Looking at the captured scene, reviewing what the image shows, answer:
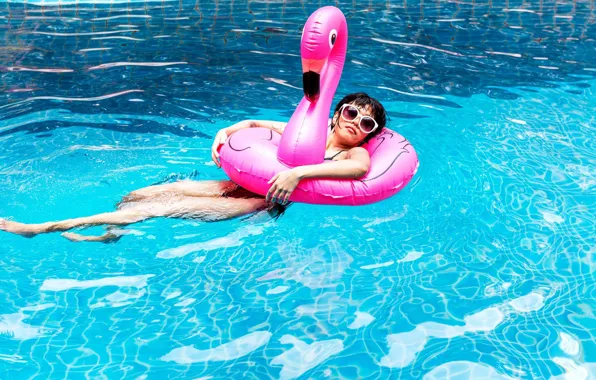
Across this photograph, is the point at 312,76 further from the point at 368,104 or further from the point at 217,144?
the point at 217,144

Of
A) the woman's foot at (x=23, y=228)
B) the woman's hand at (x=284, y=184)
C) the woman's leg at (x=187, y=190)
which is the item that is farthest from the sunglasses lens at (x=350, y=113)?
the woman's foot at (x=23, y=228)

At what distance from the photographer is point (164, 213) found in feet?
11.9

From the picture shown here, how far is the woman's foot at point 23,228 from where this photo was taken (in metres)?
3.43

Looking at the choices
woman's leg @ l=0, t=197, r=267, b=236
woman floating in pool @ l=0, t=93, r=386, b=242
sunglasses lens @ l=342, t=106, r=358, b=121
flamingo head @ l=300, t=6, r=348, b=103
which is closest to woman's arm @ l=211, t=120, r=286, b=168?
woman floating in pool @ l=0, t=93, r=386, b=242

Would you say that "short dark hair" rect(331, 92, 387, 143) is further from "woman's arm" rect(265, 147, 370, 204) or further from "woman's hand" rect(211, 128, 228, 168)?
"woman's hand" rect(211, 128, 228, 168)

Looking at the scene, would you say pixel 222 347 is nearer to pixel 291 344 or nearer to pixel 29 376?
pixel 291 344

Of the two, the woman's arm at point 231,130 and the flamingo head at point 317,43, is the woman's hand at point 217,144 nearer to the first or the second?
the woman's arm at point 231,130

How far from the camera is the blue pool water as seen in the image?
294cm

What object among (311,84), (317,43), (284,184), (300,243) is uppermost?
(317,43)

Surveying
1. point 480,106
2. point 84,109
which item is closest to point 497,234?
point 480,106

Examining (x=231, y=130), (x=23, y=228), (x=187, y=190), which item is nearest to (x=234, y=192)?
(x=187, y=190)

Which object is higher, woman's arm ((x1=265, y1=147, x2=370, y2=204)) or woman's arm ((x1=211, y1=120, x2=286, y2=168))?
woman's arm ((x1=211, y1=120, x2=286, y2=168))

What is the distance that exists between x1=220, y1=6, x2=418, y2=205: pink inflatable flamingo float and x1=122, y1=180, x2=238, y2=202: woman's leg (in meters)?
0.17

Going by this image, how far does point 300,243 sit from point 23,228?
4.56ft
